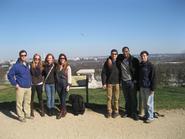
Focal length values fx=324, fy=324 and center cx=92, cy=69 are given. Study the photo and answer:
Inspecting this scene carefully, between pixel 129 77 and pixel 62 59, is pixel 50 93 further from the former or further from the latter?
pixel 129 77

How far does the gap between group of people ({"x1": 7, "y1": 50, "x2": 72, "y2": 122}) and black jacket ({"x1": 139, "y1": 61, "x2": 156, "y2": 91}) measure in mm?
1908

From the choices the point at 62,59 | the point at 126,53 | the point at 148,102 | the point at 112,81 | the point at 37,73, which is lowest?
the point at 148,102

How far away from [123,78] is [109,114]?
3.41 ft

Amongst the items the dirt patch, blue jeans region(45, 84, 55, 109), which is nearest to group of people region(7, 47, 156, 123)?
blue jeans region(45, 84, 55, 109)

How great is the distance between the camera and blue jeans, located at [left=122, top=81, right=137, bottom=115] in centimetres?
830

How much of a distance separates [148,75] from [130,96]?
0.85m

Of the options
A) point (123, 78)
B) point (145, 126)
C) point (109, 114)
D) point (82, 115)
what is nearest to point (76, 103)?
point (82, 115)

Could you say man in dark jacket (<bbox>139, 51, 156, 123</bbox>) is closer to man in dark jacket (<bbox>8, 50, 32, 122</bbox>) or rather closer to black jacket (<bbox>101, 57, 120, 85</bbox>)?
black jacket (<bbox>101, 57, 120, 85</bbox>)

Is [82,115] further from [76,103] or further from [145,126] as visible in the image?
[145,126]

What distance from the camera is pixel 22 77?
823 cm

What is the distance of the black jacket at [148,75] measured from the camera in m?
7.86

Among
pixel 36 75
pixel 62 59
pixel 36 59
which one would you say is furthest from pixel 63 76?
pixel 36 59

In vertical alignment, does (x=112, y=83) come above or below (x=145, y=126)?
above

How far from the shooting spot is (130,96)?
8453 millimetres
